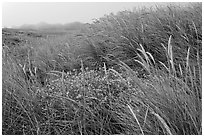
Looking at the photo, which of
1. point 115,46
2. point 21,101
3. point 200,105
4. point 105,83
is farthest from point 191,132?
point 115,46

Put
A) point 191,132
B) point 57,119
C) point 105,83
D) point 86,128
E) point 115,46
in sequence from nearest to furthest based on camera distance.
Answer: point 191,132 → point 86,128 → point 57,119 → point 105,83 → point 115,46

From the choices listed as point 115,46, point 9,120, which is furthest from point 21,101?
point 115,46

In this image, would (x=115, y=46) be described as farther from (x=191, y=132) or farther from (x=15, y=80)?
(x=191, y=132)

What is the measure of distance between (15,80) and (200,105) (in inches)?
77.9

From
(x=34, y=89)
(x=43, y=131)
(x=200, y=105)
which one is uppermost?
(x=200, y=105)

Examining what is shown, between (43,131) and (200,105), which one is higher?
(200,105)

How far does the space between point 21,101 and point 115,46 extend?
1932 millimetres

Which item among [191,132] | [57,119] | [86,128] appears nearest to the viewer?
[191,132]

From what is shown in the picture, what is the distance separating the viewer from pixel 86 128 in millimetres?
2514

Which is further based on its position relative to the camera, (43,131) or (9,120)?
(9,120)

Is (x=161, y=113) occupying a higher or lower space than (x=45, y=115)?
higher

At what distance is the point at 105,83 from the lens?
3061mm

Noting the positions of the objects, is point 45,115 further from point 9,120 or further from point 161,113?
point 161,113

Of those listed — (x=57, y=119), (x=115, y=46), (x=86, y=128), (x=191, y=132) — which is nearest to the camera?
(x=191, y=132)
